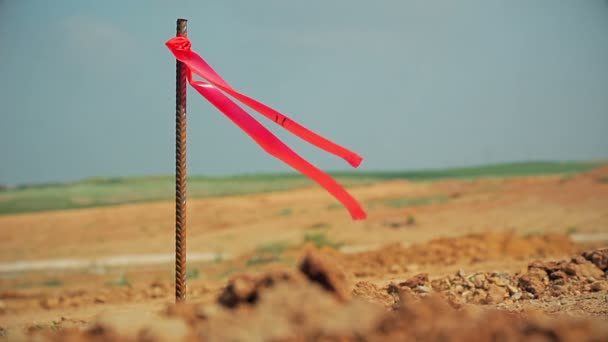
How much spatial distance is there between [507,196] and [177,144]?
1806 cm

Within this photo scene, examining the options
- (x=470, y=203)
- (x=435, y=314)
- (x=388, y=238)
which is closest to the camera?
(x=435, y=314)

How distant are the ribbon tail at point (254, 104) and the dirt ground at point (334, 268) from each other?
776 mm

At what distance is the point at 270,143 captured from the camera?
5.19 m

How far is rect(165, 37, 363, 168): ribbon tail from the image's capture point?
16.6 feet

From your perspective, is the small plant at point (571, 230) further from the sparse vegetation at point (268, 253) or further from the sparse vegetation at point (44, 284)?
the sparse vegetation at point (44, 284)

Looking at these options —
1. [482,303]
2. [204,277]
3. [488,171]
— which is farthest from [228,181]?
[482,303]

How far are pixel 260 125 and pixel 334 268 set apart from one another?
6.21 ft

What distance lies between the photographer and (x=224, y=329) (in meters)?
2.98

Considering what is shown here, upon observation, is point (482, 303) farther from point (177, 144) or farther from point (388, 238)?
point (388, 238)

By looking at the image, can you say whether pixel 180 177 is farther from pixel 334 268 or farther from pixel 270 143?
pixel 334 268

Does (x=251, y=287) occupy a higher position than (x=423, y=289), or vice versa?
(x=251, y=287)

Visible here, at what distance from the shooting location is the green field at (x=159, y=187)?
2595 centimetres

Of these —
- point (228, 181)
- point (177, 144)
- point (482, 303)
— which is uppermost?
point (177, 144)

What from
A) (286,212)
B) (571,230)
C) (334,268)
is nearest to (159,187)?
(286,212)
